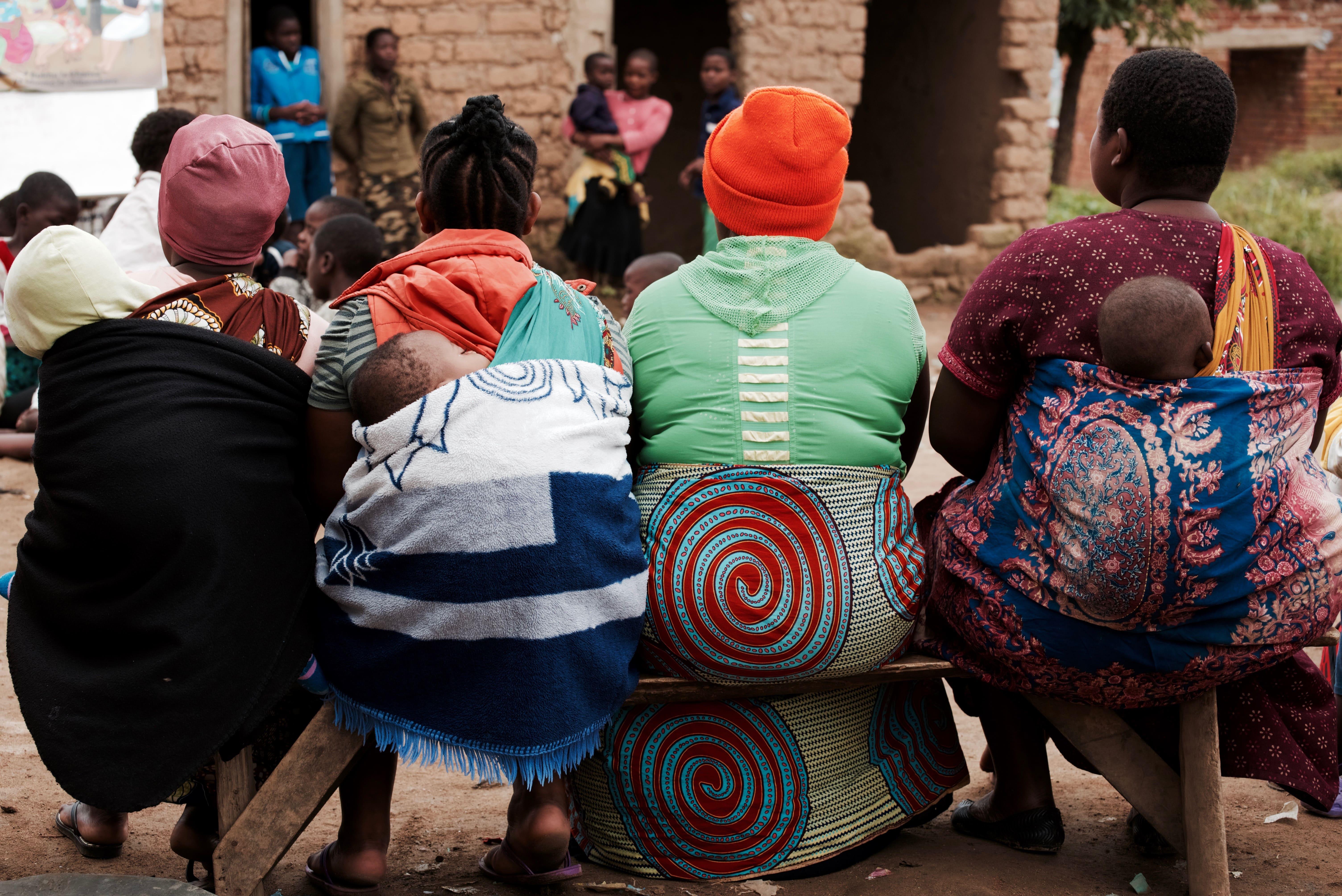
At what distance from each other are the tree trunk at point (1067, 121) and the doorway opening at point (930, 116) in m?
6.28

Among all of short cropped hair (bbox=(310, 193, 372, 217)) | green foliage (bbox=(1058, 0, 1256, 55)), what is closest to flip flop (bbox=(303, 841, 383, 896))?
short cropped hair (bbox=(310, 193, 372, 217))

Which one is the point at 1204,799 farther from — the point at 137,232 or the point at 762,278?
the point at 137,232

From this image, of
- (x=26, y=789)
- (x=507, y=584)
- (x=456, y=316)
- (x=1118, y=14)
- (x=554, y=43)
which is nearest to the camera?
(x=507, y=584)

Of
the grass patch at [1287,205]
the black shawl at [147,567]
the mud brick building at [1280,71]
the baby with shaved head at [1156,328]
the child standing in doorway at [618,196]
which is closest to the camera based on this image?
the black shawl at [147,567]

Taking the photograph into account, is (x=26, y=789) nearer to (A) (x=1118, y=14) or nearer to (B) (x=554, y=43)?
(B) (x=554, y=43)

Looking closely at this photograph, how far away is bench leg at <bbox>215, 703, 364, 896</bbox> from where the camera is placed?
2.31 meters

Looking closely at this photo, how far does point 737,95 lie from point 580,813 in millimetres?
7736

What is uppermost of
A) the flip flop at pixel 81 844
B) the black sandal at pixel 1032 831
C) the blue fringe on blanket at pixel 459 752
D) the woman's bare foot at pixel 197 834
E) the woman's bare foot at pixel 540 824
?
the blue fringe on blanket at pixel 459 752

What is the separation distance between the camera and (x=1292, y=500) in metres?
2.34

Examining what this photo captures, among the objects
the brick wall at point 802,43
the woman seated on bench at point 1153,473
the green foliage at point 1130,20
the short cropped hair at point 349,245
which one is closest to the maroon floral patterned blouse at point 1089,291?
the woman seated on bench at point 1153,473

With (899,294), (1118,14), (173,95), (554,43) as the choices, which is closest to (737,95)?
(554,43)

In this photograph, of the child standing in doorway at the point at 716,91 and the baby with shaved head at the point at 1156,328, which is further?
the child standing in doorway at the point at 716,91

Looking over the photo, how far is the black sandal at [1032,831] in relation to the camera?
8.94 ft

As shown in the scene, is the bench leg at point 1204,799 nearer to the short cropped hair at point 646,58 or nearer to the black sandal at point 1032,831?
the black sandal at point 1032,831
